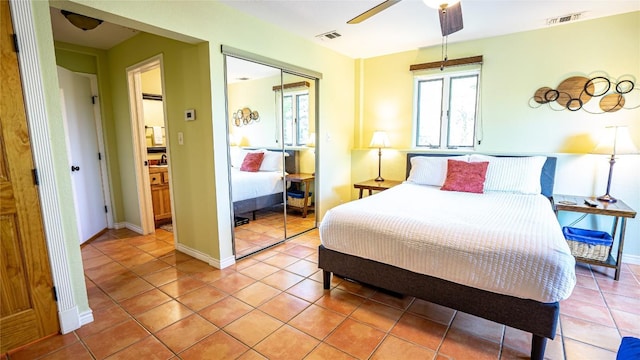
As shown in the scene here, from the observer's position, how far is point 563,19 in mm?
3059

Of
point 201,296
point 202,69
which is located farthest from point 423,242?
point 202,69

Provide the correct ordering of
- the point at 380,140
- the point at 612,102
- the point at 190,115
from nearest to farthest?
the point at 190,115 < the point at 612,102 < the point at 380,140

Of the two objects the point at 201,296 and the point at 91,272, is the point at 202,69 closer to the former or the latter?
the point at 201,296

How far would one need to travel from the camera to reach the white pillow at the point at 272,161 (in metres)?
3.48

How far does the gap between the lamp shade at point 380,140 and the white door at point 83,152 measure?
3.78 meters

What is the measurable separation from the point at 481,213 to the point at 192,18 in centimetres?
284

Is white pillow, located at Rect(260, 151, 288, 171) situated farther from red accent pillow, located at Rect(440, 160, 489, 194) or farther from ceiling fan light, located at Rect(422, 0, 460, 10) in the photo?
ceiling fan light, located at Rect(422, 0, 460, 10)

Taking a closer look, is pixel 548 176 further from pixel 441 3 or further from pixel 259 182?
pixel 259 182

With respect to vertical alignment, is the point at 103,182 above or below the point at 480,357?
above

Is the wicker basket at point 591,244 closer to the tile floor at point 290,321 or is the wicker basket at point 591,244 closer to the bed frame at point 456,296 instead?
the tile floor at point 290,321

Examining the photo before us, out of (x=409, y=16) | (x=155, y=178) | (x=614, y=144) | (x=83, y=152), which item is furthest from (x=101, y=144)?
(x=614, y=144)

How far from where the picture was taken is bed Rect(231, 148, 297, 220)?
3.12 meters

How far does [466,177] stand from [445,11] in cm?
185

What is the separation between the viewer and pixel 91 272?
9.56 feet
